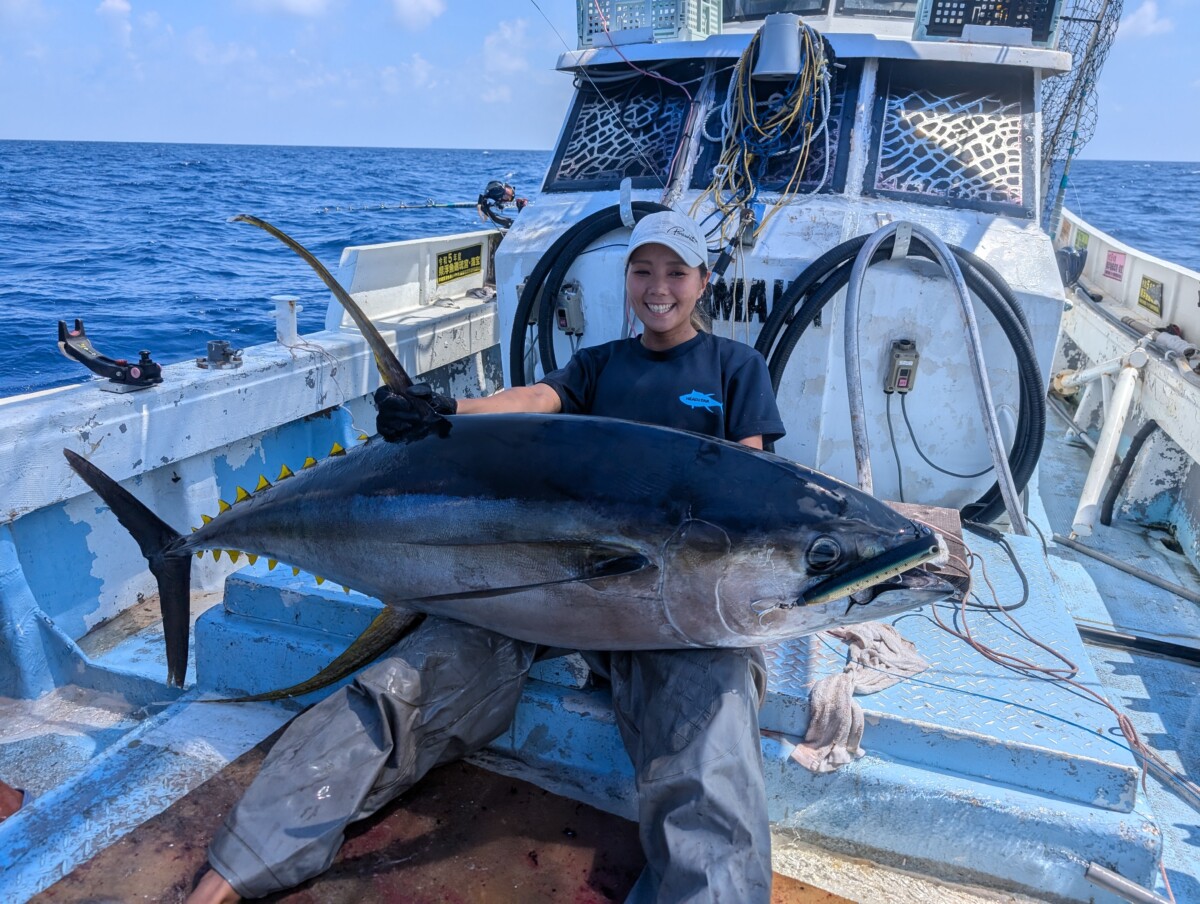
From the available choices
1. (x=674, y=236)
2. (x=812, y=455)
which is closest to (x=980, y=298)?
(x=812, y=455)

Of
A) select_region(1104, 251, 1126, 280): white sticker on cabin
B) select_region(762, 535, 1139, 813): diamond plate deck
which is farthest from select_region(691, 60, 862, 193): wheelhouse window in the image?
select_region(1104, 251, 1126, 280): white sticker on cabin

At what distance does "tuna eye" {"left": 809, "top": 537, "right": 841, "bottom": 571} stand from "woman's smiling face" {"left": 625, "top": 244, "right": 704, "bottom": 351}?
99 cm

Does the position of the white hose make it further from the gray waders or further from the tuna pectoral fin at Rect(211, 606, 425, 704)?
the tuna pectoral fin at Rect(211, 606, 425, 704)

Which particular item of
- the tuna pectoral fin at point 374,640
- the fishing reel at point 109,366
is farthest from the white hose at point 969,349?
the fishing reel at point 109,366

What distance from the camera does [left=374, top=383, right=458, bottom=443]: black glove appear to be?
6.56 feet

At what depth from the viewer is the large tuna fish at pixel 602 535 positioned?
5.46ft

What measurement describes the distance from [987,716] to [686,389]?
1.18m

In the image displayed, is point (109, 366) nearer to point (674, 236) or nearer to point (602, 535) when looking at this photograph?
point (674, 236)

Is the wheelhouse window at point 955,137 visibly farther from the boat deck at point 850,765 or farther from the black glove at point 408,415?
the black glove at point 408,415

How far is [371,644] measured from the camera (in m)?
2.27

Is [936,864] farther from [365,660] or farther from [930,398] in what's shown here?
[930,398]

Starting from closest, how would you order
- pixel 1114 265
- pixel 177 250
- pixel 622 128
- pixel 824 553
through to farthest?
pixel 824 553 < pixel 622 128 < pixel 1114 265 < pixel 177 250

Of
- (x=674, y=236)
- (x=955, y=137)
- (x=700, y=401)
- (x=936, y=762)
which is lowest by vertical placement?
(x=936, y=762)

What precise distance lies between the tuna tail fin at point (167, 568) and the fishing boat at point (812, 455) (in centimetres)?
21
